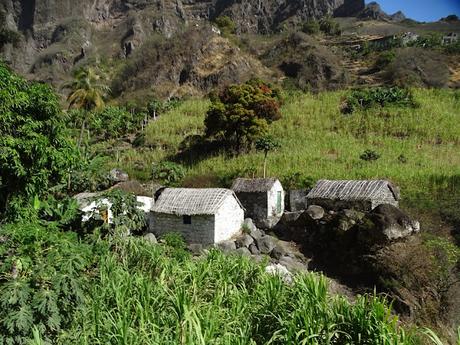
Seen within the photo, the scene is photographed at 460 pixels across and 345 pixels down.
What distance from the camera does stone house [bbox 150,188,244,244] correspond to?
61.5ft

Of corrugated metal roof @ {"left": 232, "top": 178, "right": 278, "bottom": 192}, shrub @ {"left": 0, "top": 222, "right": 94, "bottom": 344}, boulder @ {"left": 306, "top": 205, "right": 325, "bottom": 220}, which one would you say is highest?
shrub @ {"left": 0, "top": 222, "right": 94, "bottom": 344}

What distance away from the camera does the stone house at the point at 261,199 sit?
2125 centimetres

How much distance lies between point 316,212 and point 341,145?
41.7ft

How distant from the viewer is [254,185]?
21.7m

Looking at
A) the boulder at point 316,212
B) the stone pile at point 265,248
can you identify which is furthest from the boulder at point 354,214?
the stone pile at point 265,248

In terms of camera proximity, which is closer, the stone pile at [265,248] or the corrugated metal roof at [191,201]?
the stone pile at [265,248]

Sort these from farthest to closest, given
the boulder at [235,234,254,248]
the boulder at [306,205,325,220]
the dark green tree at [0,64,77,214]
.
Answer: the boulder at [306,205,325,220] → the boulder at [235,234,254,248] → the dark green tree at [0,64,77,214]

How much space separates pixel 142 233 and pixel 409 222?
11325mm

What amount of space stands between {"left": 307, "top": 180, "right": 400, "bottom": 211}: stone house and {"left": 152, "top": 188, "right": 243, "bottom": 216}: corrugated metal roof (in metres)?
4.30

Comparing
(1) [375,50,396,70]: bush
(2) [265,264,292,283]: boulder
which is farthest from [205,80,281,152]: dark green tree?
(1) [375,50,396,70]: bush

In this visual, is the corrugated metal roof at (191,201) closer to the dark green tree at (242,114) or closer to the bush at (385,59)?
the dark green tree at (242,114)

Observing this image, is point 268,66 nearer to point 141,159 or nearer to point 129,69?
point 129,69

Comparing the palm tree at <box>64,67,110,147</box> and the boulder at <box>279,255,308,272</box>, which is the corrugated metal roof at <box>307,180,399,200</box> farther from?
the palm tree at <box>64,67,110,147</box>

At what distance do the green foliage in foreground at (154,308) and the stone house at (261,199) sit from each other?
12.1m
